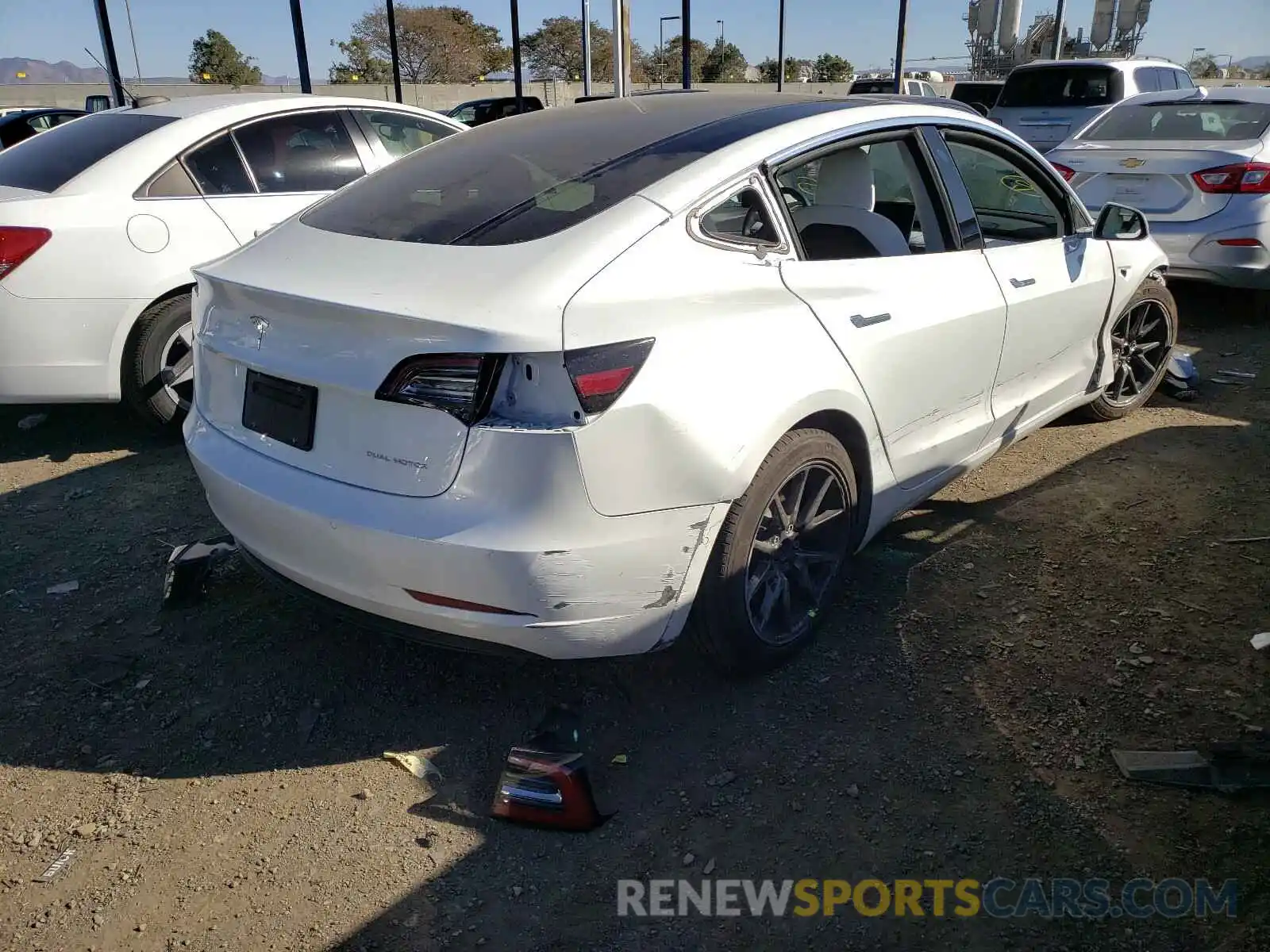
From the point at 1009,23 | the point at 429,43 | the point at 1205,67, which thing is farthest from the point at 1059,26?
the point at 1205,67

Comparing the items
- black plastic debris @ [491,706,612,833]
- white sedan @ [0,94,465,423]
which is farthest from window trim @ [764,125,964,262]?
white sedan @ [0,94,465,423]

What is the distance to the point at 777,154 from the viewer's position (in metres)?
2.95

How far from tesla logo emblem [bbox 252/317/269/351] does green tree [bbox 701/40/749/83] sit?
193ft

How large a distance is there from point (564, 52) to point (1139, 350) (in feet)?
223

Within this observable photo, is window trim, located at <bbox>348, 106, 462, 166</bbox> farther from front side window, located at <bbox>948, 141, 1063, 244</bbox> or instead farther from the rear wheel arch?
the rear wheel arch

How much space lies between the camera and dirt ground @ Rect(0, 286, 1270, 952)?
226 centimetres

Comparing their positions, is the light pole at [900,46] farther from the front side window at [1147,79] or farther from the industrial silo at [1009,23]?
the industrial silo at [1009,23]

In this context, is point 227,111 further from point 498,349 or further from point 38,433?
point 498,349

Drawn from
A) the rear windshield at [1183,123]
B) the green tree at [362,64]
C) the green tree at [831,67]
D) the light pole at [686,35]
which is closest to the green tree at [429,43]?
the green tree at [362,64]

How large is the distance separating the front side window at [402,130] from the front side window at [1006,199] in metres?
3.23

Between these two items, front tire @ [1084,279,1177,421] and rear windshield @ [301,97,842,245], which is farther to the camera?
front tire @ [1084,279,1177,421]

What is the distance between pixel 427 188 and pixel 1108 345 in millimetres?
3224

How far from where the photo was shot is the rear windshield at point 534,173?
2.72 m

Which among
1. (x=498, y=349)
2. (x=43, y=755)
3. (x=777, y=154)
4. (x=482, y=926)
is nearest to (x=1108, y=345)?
(x=777, y=154)
